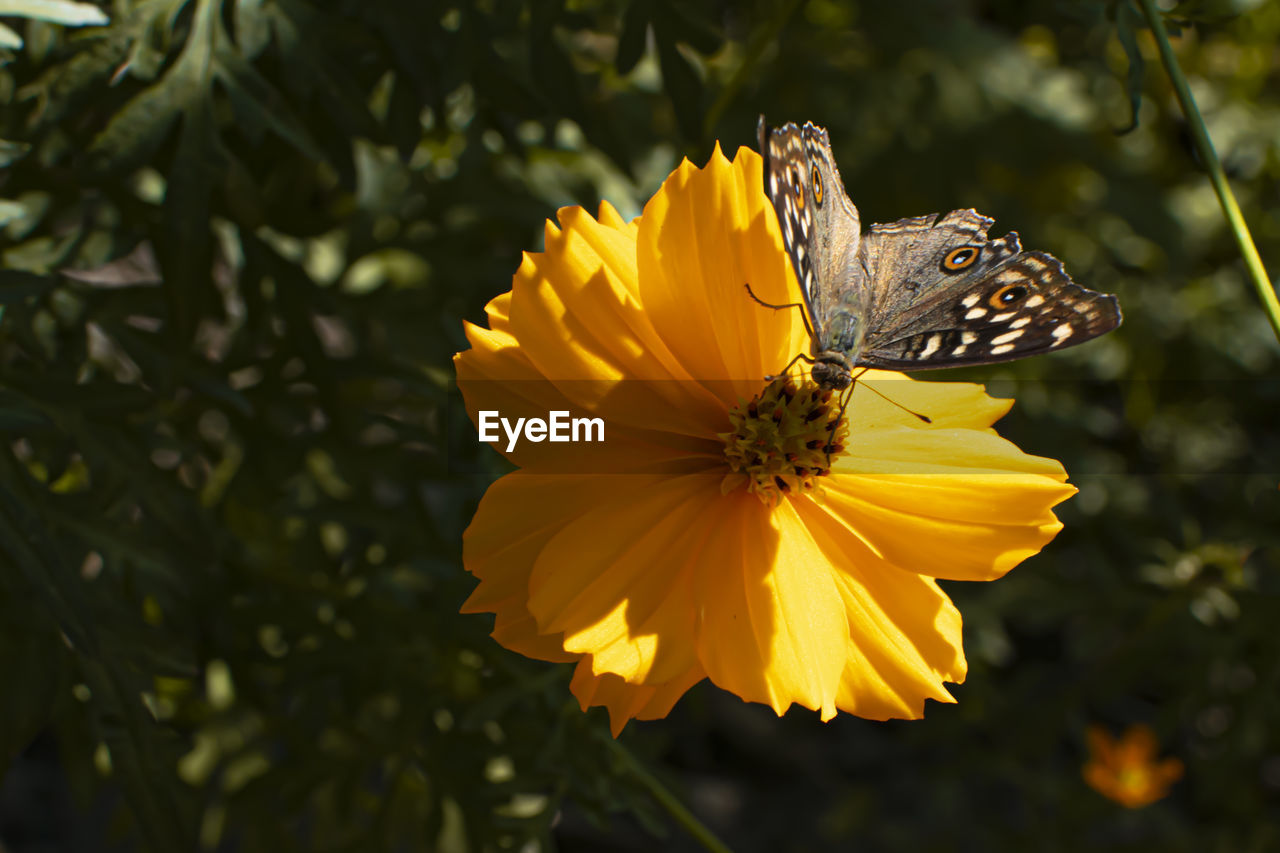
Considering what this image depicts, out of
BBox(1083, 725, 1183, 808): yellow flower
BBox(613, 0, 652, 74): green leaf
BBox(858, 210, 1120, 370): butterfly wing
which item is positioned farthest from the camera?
BBox(1083, 725, 1183, 808): yellow flower

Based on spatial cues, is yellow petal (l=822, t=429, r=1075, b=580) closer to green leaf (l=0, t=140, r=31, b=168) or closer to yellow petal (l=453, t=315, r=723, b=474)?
yellow petal (l=453, t=315, r=723, b=474)

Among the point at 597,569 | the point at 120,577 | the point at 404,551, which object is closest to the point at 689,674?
the point at 597,569

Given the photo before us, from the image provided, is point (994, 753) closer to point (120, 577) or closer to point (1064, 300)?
point (1064, 300)

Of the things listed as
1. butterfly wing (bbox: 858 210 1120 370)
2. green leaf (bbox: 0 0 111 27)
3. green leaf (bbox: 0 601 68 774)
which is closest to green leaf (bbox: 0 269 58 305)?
green leaf (bbox: 0 0 111 27)

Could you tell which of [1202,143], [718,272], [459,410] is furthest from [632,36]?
[1202,143]

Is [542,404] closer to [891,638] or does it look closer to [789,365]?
[789,365]

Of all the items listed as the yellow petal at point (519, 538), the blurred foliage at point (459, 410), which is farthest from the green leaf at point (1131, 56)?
the yellow petal at point (519, 538)
